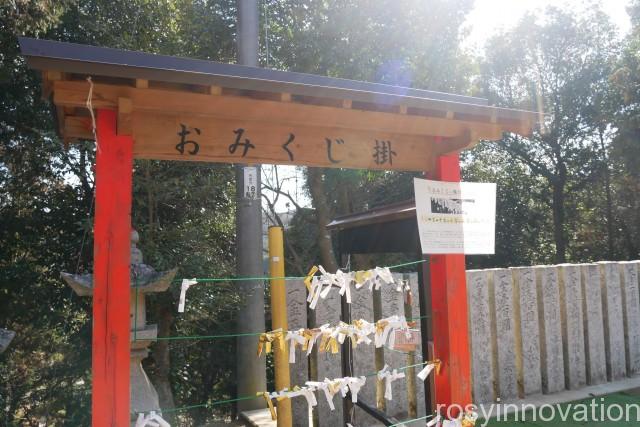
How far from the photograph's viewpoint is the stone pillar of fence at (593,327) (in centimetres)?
647

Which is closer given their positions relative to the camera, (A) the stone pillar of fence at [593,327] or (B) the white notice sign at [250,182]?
(B) the white notice sign at [250,182]

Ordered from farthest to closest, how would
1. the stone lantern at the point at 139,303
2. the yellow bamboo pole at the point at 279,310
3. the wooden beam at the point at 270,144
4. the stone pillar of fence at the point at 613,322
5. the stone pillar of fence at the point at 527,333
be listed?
the stone pillar of fence at the point at 613,322 < the stone pillar of fence at the point at 527,333 < the yellow bamboo pole at the point at 279,310 < the stone lantern at the point at 139,303 < the wooden beam at the point at 270,144

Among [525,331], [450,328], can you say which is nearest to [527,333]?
[525,331]

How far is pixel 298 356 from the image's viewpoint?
5.01 m

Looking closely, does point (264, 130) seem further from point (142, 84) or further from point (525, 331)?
point (525, 331)

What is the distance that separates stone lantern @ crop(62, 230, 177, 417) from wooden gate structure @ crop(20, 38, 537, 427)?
1.07 metres

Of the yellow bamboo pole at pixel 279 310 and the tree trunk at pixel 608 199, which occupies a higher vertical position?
the tree trunk at pixel 608 199

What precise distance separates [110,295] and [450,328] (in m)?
2.21

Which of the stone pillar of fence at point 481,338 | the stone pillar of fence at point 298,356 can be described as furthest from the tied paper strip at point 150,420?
the stone pillar of fence at point 481,338

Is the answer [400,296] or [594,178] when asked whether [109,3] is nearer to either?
[400,296]

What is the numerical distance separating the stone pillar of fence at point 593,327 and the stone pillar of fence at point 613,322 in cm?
11

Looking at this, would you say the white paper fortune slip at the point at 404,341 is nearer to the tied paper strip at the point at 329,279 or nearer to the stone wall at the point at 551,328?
the tied paper strip at the point at 329,279

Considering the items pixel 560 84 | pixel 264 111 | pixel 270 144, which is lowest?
pixel 270 144

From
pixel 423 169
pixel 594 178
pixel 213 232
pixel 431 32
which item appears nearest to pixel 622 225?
pixel 594 178
